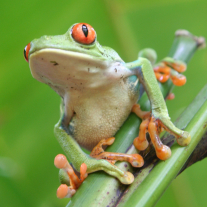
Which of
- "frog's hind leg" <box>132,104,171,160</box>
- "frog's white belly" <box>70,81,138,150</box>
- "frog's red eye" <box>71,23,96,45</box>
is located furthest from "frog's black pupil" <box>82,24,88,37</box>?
"frog's hind leg" <box>132,104,171,160</box>

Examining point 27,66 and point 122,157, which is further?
point 27,66

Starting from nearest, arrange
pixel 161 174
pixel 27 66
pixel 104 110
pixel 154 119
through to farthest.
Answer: pixel 161 174 < pixel 154 119 < pixel 104 110 < pixel 27 66

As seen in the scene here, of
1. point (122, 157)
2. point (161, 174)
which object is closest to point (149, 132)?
point (122, 157)

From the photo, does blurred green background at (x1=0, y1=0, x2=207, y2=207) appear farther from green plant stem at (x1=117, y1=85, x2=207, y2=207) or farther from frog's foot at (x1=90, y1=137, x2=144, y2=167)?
green plant stem at (x1=117, y1=85, x2=207, y2=207)

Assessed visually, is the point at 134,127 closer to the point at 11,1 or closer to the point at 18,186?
the point at 18,186

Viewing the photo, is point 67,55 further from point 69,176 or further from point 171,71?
point 171,71

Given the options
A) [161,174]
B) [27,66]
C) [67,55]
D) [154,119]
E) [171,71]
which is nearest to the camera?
[161,174]

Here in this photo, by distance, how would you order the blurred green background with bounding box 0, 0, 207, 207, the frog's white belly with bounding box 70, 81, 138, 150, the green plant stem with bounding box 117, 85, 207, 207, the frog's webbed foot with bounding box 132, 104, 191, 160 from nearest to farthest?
the green plant stem with bounding box 117, 85, 207, 207
the frog's webbed foot with bounding box 132, 104, 191, 160
the frog's white belly with bounding box 70, 81, 138, 150
the blurred green background with bounding box 0, 0, 207, 207
